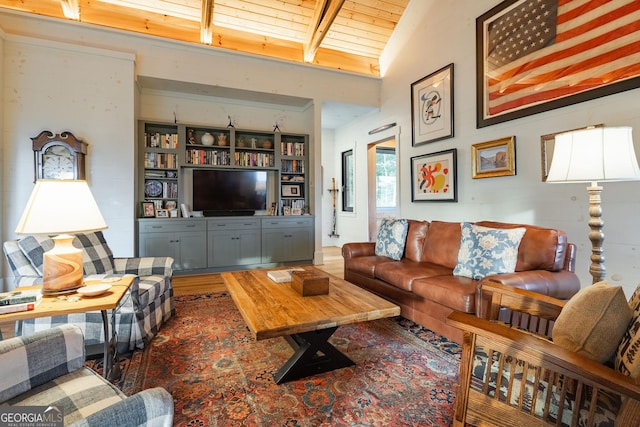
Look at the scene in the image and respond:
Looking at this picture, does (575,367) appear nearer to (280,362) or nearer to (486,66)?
(280,362)

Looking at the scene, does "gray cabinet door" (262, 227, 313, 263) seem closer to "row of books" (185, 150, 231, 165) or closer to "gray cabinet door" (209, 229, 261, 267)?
"gray cabinet door" (209, 229, 261, 267)

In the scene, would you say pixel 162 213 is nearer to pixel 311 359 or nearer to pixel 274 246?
pixel 274 246

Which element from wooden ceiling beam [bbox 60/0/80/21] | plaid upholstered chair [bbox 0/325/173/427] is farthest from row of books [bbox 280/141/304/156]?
plaid upholstered chair [bbox 0/325/173/427]

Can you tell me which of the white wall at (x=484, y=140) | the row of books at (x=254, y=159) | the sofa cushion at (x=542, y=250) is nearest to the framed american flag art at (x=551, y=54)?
the white wall at (x=484, y=140)

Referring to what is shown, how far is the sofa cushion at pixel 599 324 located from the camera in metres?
1.01

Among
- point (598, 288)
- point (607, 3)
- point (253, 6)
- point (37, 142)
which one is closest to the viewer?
point (598, 288)

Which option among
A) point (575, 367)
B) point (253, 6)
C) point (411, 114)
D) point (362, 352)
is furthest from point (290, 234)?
point (575, 367)

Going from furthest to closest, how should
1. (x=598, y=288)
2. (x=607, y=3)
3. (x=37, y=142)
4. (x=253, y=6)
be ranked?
(x=253, y=6) < (x=37, y=142) < (x=607, y=3) < (x=598, y=288)

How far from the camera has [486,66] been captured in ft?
11.5

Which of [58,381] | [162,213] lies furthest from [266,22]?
[58,381]

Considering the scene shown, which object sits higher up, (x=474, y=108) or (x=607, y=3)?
(x=607, y=3)

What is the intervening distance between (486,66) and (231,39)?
357 centimetres

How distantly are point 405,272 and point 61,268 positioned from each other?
2.32m

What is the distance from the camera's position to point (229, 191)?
4832 millimetres
